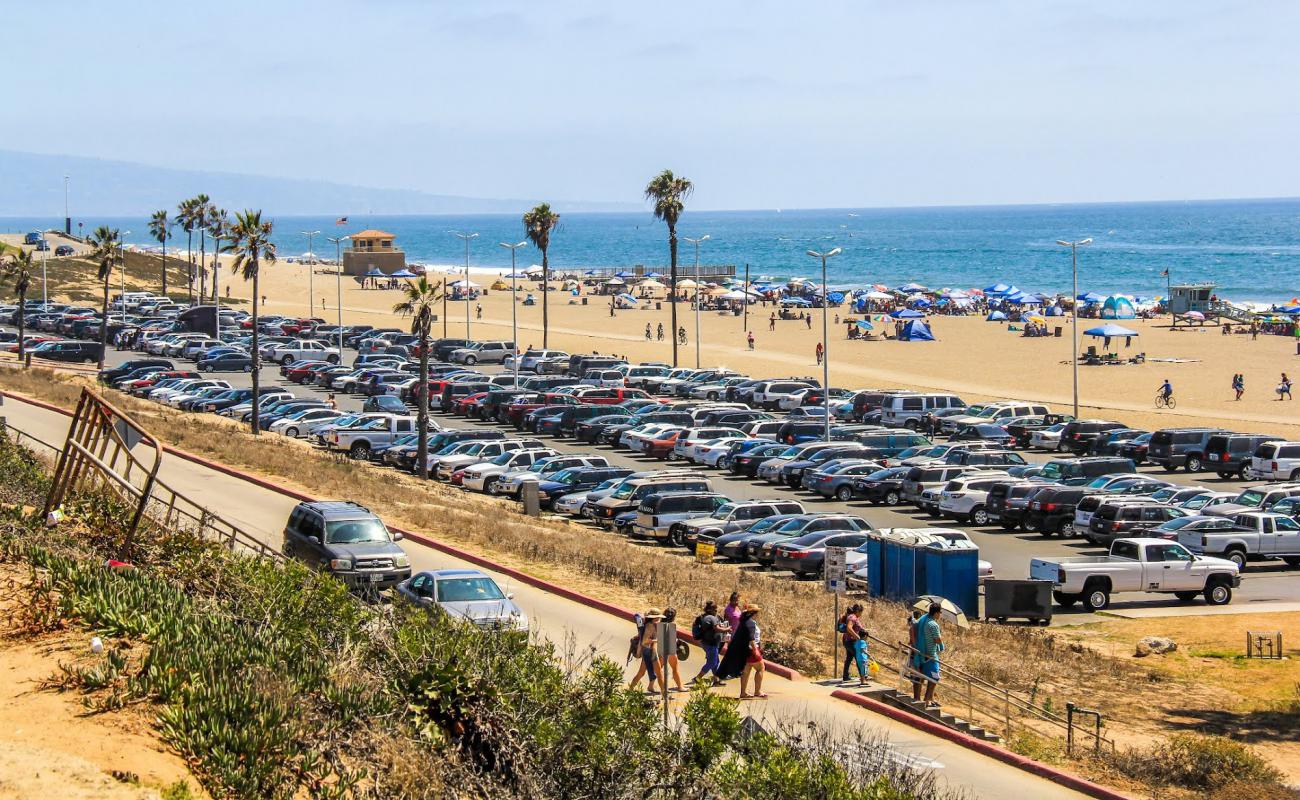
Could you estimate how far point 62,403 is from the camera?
49688mm

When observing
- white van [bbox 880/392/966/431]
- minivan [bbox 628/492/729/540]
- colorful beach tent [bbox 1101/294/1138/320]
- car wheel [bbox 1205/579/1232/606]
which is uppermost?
colorful beach tent [bbox 1101/294/1138/320]

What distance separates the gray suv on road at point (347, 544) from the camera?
2372 cm

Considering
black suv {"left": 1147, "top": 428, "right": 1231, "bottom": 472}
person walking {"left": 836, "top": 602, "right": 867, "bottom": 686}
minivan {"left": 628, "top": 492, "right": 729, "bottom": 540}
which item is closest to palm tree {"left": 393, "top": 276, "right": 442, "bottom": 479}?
minivan {"left": 628, "top": 492, "right": 729, "bottom": 540}

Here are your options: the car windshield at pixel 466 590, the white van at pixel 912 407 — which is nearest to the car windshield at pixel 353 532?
the car windshield at pixel 466 590

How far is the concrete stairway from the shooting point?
18.1 m

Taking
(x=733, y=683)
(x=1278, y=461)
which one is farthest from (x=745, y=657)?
(x=1278, y=461)

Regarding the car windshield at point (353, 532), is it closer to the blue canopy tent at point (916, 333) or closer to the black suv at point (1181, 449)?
the black suv at point (1181, 449)

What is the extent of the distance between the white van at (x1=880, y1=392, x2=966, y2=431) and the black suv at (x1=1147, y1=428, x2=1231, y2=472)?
383 inches

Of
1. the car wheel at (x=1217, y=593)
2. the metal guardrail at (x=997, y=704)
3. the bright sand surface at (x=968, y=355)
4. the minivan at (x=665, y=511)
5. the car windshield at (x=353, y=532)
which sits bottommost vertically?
the car wheel at (x=1217, y=593)

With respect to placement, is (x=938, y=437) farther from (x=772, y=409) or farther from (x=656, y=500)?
(x=656, y=500)

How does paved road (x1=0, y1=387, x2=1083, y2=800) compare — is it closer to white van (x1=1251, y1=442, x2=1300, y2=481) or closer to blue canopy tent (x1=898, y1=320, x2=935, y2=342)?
white van (x1=1251, y1=442, x2=1300, y2=481)

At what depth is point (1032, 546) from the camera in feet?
116

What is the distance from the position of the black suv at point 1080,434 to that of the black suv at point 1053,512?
→ 13.4 meters

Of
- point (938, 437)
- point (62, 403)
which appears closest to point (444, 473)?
point (62, 403)
